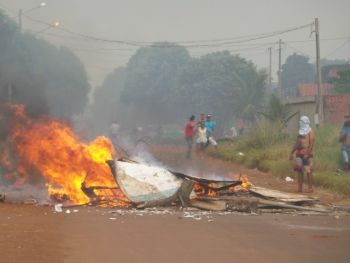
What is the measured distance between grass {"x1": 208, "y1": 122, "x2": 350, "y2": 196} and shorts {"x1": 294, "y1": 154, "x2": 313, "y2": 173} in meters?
0.84

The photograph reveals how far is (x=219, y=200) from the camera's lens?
1036 centimetres

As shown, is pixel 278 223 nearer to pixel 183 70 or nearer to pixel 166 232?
pixel 166 232

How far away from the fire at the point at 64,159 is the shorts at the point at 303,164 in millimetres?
→ 4511

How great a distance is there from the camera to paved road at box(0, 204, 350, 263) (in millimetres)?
6324

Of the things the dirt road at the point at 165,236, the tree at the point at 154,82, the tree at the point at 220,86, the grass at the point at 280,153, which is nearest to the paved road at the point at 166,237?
the dirt road at the point at 165,236

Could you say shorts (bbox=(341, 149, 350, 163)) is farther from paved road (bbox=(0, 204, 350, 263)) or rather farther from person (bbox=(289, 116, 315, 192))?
paved road (bbox=(0, 204, 350, 263))

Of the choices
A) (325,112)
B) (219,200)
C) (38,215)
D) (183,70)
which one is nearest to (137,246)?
(38,215)

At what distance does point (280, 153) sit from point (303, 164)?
21.1ft

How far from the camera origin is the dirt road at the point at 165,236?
20.8 ft

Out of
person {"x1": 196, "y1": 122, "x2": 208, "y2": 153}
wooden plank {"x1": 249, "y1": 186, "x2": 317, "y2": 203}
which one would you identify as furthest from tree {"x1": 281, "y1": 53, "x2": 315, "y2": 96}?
wooden plank {"x1": 249, "y1": 186, "x2": 317, "y2": 203}

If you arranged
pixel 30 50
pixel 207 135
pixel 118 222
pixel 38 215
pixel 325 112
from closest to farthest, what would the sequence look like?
1. pixel 118 222
2. pixel 38 215
3. pixel 30 50
4. pixel 207 135
5. pixel 325 112

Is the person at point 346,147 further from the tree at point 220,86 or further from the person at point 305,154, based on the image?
the tree at point 220,86

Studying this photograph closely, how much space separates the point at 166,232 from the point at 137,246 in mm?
1031

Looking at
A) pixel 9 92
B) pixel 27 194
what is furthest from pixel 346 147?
pixel 9 92
